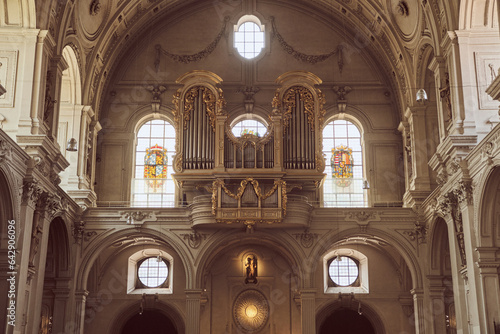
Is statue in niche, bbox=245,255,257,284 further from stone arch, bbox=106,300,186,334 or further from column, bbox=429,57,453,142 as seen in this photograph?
column, bbox=429,57,453,142

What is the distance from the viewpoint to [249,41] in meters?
30.0

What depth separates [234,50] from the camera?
97.4 ft

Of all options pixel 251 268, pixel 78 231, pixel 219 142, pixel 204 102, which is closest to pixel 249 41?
pixel 204 102

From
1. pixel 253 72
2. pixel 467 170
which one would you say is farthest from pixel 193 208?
pixel 467 170

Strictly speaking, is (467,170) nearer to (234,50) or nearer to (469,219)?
(469,219)

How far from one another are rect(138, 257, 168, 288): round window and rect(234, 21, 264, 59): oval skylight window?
9.42 m

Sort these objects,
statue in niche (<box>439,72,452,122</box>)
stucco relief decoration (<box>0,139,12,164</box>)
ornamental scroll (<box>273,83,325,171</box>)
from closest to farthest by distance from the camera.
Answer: stucco relief decoration (<box>0,139,12,164</box>) < statue in niche (<box>439,72,452,122</box>) < ornamental scroll (<box>273,83,325,171</box>)

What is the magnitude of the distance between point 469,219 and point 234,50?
13875 millimetres

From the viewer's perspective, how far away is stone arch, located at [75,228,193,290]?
24883 mm

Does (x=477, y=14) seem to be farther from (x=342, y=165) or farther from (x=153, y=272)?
(x=153, y=272)

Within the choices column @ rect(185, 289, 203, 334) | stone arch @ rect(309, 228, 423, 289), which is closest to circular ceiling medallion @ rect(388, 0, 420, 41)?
stone arch @ rect(309, 228, 423, 289)

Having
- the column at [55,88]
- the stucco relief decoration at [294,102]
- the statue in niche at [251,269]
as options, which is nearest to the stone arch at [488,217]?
the stucco relief decoration at [294,102]

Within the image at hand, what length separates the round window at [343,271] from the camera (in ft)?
95.0

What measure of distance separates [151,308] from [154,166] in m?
5.76
